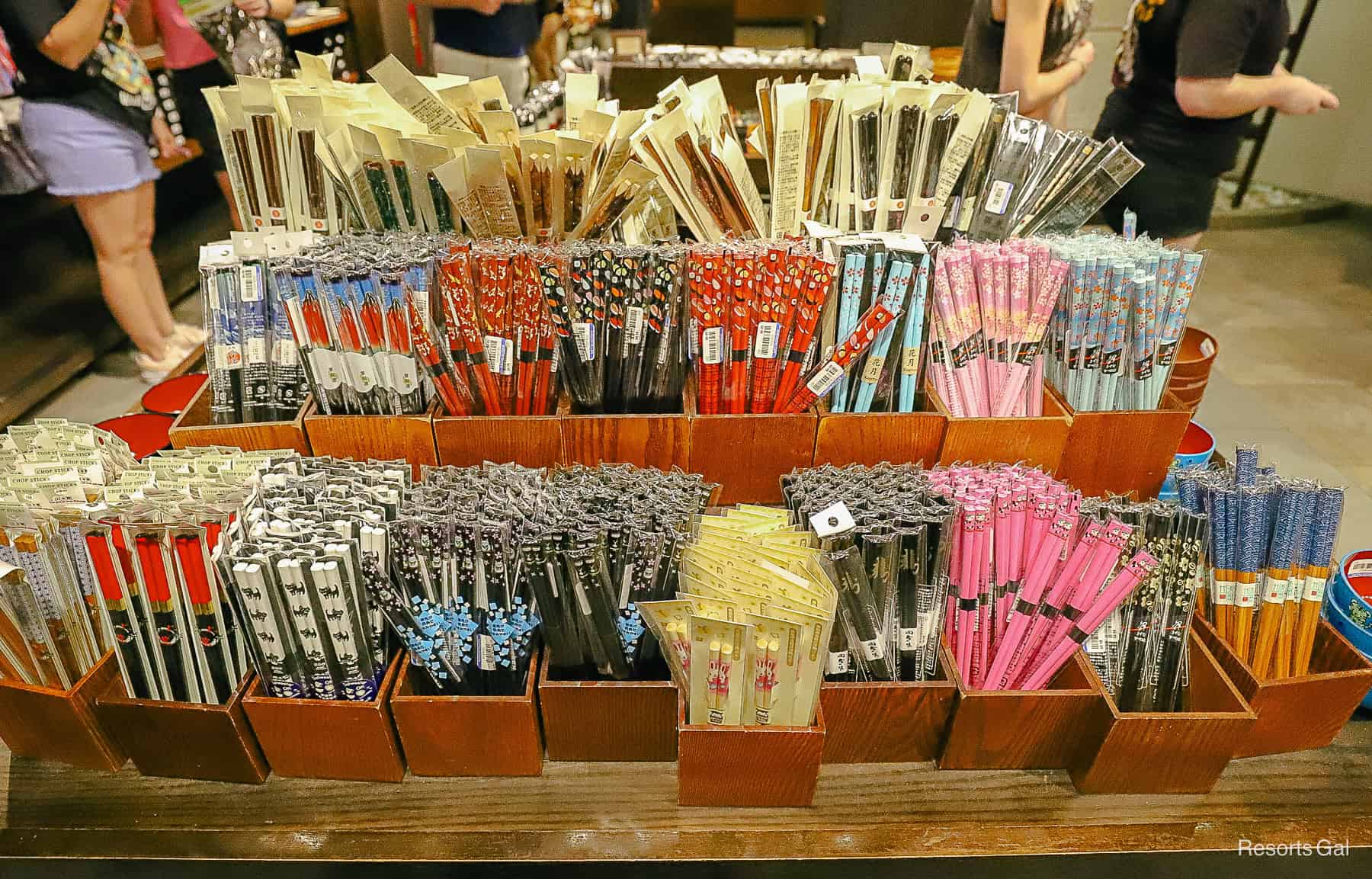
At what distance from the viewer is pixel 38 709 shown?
111cm

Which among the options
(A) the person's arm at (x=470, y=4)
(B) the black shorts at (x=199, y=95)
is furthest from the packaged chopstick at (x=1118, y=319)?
(B) the black shorts at (x=199, y=95)

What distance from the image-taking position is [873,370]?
132cm

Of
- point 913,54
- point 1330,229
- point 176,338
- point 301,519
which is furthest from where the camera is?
point 1330,229

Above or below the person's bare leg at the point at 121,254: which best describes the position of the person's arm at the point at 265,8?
above

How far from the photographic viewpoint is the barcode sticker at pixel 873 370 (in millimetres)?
1309

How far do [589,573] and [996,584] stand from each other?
0.56 meters

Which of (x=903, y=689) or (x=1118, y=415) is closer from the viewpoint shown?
(x=903, y=689)

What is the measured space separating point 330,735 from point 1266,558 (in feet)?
4.33

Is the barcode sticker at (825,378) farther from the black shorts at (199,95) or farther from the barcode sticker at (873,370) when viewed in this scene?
the black shorts at (199,95)

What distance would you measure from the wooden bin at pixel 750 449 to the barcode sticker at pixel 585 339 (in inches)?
7.3

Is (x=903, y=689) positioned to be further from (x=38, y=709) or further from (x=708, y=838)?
(x=38, y=709)

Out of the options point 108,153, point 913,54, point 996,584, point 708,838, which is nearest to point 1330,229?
point 913,54

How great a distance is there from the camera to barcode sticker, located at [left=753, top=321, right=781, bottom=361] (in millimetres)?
1250

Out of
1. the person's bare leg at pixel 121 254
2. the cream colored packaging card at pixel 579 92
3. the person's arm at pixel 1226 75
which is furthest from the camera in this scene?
the person's bare leg at pixel 121 254
